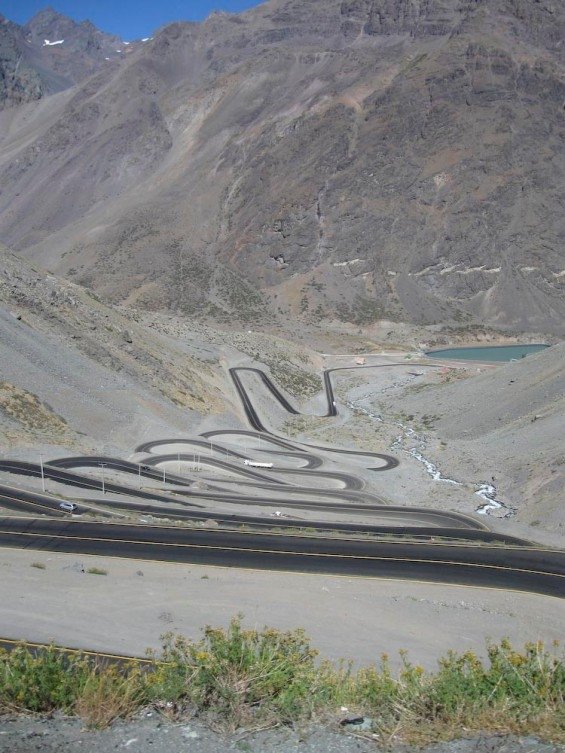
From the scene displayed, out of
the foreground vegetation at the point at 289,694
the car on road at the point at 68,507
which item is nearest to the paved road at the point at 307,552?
the car on road at the point at 68,507

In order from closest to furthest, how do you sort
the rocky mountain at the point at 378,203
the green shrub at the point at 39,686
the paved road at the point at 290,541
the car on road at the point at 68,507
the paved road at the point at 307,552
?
the green shrub at the point at 39,686 < the paved road at the point at 307,552 < the paved road at the point at 290,541 < the car on road at the point at 68,507 < the rocky mountain at the point at 378,203

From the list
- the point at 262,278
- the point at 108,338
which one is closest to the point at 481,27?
the point at 262,278

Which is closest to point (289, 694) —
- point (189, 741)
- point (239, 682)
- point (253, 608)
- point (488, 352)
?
point (239, 682)

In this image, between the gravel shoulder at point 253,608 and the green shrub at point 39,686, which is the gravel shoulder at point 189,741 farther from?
the gravel shoulder at point 253,608

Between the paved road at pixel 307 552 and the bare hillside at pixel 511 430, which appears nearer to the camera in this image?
the paved road at pixel 307 552

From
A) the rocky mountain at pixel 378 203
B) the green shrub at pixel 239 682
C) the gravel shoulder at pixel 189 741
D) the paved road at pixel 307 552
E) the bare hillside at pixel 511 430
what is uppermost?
the rocky mountain at pixel 378 203

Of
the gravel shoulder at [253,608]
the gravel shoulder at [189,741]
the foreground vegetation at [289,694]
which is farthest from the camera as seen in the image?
A: the gravel shoulder at [253,608]

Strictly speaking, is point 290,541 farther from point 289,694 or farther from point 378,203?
point 378,203
